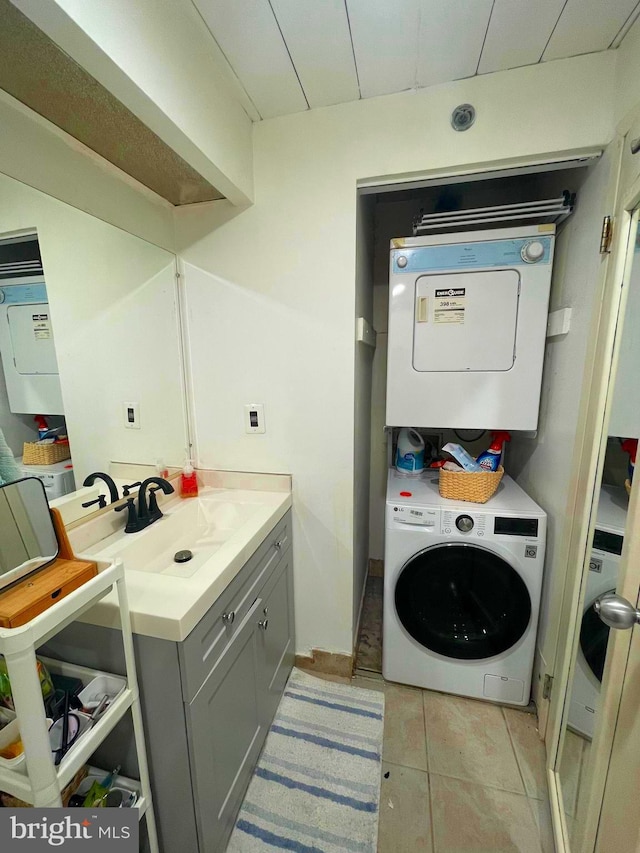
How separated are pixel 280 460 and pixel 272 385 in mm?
353

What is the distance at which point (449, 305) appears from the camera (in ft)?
4.81

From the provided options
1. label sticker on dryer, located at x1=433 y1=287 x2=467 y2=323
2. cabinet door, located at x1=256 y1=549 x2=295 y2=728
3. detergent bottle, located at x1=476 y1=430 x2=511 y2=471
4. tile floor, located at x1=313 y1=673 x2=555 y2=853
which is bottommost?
tile floor, located at x1=313 y1=673 x2=555 y2=853

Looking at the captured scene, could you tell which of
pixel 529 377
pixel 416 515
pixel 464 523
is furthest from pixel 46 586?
pixel 529 377

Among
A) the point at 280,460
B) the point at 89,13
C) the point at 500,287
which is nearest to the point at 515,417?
the point at 500,287

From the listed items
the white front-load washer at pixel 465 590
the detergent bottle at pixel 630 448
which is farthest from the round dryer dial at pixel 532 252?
the white front-load washer at pixel 465 590

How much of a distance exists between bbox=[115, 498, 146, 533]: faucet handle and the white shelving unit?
0.48 meters

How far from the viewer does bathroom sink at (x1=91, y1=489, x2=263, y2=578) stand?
45.8 inches

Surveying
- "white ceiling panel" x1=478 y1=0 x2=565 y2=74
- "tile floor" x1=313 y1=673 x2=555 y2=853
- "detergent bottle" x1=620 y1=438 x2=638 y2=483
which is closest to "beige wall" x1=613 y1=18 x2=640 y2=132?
"white ceiling panel" x1=478 y1=0 x2=565 y2=74

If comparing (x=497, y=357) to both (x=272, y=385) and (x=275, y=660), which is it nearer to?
(x=272, y=385)

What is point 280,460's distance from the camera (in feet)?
5.16

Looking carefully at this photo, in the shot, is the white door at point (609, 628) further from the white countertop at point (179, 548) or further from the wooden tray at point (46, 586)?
the wooden tray at point (46, 586)

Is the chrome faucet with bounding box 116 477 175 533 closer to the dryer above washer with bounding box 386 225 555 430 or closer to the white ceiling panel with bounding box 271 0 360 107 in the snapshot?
the dryer above washer with bounding box 386 225 555 430

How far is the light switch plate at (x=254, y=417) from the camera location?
5.08ft

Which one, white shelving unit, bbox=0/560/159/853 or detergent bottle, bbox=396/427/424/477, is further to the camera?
detergent bottle, bbox=396/427/424/477
